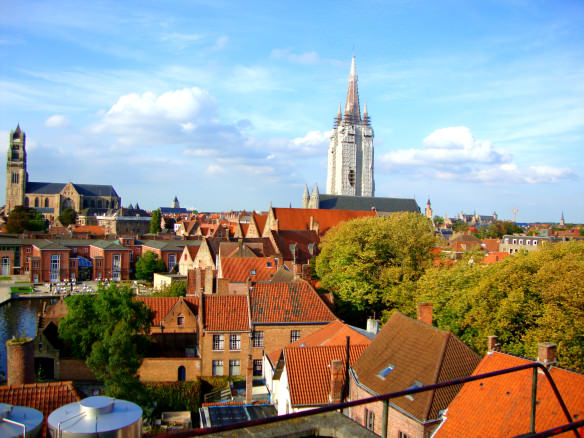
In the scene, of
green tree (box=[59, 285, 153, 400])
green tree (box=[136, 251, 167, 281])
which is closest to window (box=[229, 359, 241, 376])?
green tree (box=[59, 285, 153, 400])

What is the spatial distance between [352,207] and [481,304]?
82329 mm

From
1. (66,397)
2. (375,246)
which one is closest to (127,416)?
(66,397)

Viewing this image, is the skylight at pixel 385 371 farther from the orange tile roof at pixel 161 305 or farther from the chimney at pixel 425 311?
the orange tile roof at pixel 161 305

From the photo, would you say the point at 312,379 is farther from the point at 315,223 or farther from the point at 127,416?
the point at 315,223

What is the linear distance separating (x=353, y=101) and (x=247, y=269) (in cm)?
11627

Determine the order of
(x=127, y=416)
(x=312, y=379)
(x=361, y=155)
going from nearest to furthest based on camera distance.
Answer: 1. (x=127, y=416)
2. (x=312, y=379)
3. (x=361, y=155)

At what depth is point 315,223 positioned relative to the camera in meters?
79.9

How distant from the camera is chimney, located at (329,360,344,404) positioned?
17.6 metres

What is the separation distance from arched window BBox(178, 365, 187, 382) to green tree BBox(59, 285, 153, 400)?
2422 mm

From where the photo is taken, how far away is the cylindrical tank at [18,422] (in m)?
8.26

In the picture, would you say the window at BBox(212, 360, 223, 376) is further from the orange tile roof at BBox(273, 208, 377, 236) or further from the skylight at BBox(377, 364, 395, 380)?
the orange tile roof at BBox(273, 208, 377, 236)

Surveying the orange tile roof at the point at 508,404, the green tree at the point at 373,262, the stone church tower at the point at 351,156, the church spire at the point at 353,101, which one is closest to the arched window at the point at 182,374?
the green tree at the point at 373,262

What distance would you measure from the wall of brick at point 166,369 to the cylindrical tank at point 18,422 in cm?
1937

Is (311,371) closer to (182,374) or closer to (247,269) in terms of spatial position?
(182,374)
